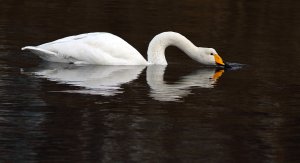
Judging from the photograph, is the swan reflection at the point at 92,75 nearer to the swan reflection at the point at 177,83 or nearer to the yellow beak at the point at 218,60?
the swan reflection at the point at 177,83

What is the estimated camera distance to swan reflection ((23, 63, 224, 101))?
13383 millimetres

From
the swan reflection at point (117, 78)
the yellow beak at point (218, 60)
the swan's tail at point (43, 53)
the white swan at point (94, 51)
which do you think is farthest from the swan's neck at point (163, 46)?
the swan's tail at point (43, 53)

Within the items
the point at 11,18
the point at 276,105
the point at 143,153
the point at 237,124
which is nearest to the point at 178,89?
the point at 276,105

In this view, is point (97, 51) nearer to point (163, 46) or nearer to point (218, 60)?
point (163, 46)

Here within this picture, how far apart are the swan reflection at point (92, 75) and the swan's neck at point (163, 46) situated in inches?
17.4

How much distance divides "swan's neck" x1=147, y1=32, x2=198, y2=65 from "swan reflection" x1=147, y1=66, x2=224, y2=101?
0.33 m

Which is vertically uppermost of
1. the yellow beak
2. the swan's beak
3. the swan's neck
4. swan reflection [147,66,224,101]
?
the swan's neck

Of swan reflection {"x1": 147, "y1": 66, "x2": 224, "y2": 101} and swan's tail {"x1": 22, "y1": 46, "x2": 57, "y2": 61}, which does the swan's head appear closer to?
swan reflection {"x1": 147, "y1": 66, "x2": 224, "y2": 101}

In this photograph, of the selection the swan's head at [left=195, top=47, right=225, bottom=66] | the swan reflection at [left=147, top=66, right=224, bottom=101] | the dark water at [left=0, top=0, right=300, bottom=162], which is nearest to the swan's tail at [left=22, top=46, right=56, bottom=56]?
the dark water at [left=0, top=0, right=300, bottom=162]

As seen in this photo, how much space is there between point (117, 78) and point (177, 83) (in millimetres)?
874

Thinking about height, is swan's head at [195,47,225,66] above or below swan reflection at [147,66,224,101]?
above

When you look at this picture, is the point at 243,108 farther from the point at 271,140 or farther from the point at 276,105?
the point at 271,140

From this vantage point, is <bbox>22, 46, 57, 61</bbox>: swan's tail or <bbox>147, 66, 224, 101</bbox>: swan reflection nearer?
<bbox>147, 66, 224, 101</bbox>: swan reflection

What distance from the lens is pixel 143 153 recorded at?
9609mm
